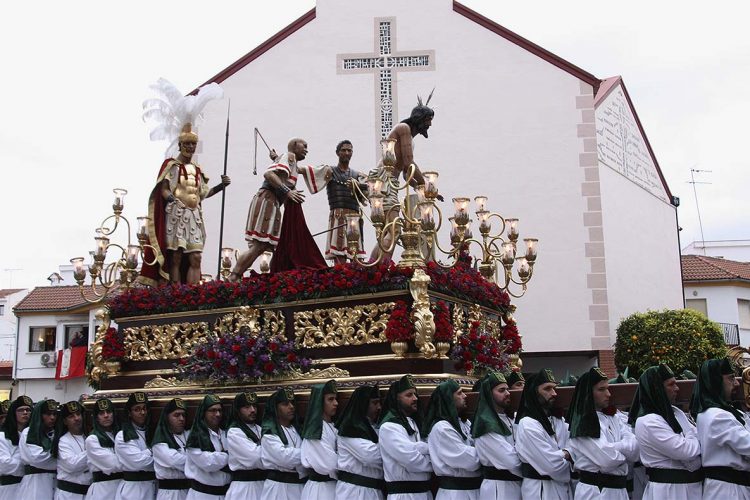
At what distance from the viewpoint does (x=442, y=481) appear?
7.59 metres

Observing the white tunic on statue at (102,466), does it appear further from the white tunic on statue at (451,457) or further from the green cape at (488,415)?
the green cape at (488,415)

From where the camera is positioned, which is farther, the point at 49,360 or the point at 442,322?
the point at 49,360

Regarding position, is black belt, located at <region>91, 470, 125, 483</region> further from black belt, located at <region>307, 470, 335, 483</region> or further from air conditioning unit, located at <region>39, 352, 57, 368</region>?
air conditioning unit, located at <region>39, 352, 57, 368</region>

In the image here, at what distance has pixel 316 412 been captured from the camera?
8398 mm

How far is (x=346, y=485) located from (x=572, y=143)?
14612 millimetres

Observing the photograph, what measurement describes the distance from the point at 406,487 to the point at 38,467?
187 inches

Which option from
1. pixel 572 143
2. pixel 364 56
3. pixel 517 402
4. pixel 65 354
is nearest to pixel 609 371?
pixel 572 143

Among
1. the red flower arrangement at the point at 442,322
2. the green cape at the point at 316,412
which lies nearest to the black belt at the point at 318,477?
the green cape at the point at 316,412

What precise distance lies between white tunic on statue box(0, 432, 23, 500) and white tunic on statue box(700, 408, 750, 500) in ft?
24.8

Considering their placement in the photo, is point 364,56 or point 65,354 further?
point 65,354

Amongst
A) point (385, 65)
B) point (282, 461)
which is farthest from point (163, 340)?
point (385, 65)

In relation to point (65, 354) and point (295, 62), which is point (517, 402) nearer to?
point (295, 62)

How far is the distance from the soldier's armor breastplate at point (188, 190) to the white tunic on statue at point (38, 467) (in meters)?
3.47

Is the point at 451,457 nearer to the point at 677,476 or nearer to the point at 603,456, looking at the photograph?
the point at 603,456
